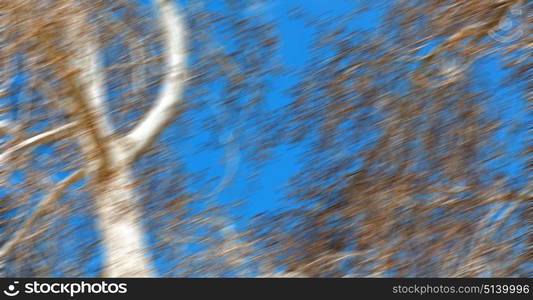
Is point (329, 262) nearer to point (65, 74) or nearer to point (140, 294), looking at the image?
point (140, 294)

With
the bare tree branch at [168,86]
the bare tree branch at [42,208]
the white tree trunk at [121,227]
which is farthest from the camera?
the bare tree branch at [168,86]

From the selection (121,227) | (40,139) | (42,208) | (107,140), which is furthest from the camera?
(40,139)

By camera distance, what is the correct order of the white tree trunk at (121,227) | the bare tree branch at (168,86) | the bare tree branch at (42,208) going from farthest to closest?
the bare tree branch at (168,86) < the bare tree branch at (42,208) < the white tree trunk at (121,227)

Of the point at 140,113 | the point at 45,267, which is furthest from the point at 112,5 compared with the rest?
the point at 45,267

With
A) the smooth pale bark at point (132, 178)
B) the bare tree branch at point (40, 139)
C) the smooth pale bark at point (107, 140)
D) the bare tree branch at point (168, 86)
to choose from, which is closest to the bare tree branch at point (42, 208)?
the smooth pale bark at point (107, 140)

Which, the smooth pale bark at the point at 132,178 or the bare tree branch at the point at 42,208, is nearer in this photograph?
the smooth pale bark at the point at 132,178

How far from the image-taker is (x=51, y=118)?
7.90 m

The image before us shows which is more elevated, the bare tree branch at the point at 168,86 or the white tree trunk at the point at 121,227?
the bare tree branch at the point at 168,86

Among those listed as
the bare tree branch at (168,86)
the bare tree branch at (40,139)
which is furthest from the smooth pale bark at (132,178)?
the bare tree branch at (40,139)

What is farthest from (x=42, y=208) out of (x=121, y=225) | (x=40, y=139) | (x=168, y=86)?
(x=168, y=86)

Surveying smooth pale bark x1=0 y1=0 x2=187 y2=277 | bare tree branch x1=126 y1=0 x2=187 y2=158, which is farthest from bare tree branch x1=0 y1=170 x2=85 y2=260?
bare tree branch x1=126 y1=0 x2=187 y2=158

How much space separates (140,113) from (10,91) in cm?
100

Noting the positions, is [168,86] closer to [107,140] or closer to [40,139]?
[107,140]

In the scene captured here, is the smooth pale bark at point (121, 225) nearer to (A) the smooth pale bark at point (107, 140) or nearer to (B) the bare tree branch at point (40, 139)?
(A) the smooth pale bark at point (107, 140)
